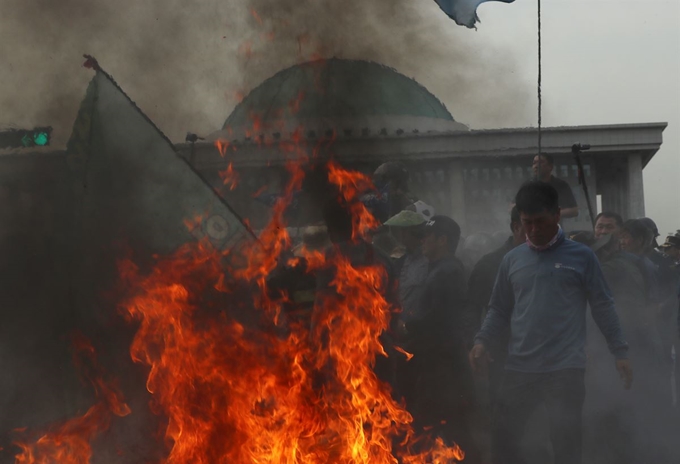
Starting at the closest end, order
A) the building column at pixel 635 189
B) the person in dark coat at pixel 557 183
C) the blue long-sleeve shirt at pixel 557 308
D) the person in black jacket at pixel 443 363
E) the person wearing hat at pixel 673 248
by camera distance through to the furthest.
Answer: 1. the blue long-sleeve shirt at pixel 557 308
2. the person in black jacket at pixel 443 363
3. the person in dark coat at pixel 557 183
4. the person wearing hat at pixel 673 248
5. the building column at pixel 635 189

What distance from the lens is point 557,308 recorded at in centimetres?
591

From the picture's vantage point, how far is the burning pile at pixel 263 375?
5789mm

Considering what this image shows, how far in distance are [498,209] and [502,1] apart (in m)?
6.74

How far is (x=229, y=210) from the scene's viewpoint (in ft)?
23.3

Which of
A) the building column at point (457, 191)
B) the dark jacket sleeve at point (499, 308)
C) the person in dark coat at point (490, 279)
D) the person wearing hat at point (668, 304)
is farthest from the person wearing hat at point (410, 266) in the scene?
the building column at point (457, 191)

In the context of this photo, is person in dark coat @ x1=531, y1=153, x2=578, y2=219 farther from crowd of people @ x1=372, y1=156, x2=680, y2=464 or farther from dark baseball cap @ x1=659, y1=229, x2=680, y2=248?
dark baseball cap @ x1=659, y1=229, x2=680, y2=248

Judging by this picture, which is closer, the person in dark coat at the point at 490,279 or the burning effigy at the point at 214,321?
the burning effigy at the point at 214,321

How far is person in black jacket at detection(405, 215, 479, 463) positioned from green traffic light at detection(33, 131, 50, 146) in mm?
4718

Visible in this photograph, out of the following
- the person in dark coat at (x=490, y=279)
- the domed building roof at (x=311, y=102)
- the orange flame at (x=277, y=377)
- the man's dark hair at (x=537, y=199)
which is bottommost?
the orange flame at (x=277, y=377)

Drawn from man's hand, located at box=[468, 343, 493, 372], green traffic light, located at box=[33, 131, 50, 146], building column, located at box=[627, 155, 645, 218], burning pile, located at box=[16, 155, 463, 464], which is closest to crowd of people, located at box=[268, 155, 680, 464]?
man's hand, located at box=[468, 343, 493, 372]

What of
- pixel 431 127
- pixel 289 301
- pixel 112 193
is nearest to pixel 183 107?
pixel 112 193

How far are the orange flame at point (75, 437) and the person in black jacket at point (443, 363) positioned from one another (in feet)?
6.93

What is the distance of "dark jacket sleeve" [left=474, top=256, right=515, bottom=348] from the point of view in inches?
245

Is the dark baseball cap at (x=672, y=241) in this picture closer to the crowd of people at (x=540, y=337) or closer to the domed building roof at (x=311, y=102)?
the crowd of people at (x=540, y=337)
